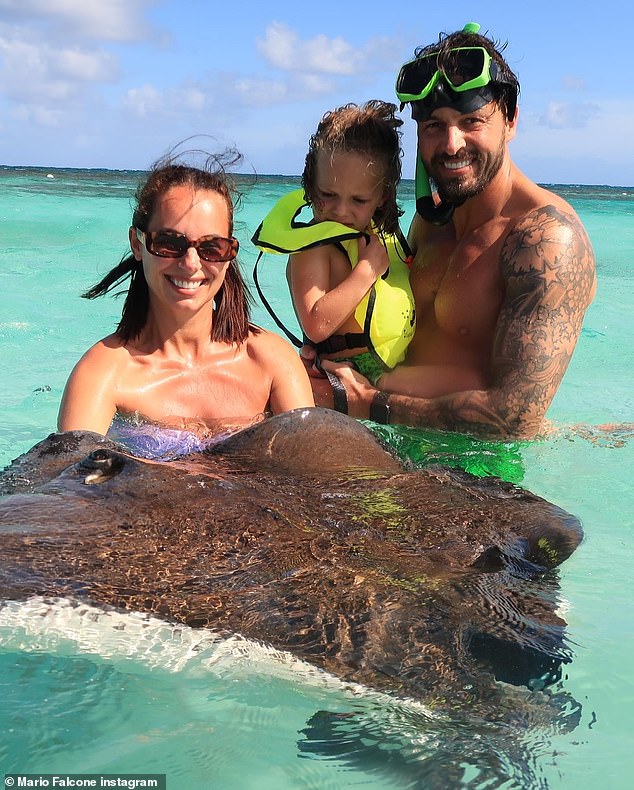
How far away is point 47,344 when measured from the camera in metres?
9.17

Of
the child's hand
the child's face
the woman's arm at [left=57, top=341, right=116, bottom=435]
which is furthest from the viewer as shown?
the child's hand

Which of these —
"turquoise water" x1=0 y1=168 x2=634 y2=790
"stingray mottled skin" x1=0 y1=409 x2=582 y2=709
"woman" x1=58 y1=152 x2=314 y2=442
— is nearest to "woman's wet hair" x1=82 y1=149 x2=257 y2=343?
"woman" x1=58 y1=152 x2=314 y2=442

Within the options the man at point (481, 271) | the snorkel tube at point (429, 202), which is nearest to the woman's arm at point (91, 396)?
the man at point (481, 271)

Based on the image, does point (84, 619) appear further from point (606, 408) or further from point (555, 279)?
point (606, 408)

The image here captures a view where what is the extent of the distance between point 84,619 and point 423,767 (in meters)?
0.87

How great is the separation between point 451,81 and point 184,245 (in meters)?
1.71

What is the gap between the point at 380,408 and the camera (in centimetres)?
447

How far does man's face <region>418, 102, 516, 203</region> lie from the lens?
14.4ft

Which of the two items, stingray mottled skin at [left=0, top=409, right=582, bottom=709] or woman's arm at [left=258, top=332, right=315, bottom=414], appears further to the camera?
woman's arm at [left=258, top=332, right=315, bottom=414]

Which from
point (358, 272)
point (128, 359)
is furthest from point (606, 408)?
point (128, 359)

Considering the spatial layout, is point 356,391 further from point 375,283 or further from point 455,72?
point 455,72

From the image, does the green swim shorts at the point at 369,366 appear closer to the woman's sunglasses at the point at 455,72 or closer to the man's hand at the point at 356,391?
the man's hand at the point at 356,391

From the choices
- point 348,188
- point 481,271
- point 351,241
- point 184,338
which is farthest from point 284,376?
point 481,271

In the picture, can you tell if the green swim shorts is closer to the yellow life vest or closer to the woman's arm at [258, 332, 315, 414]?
the yellow life vest
